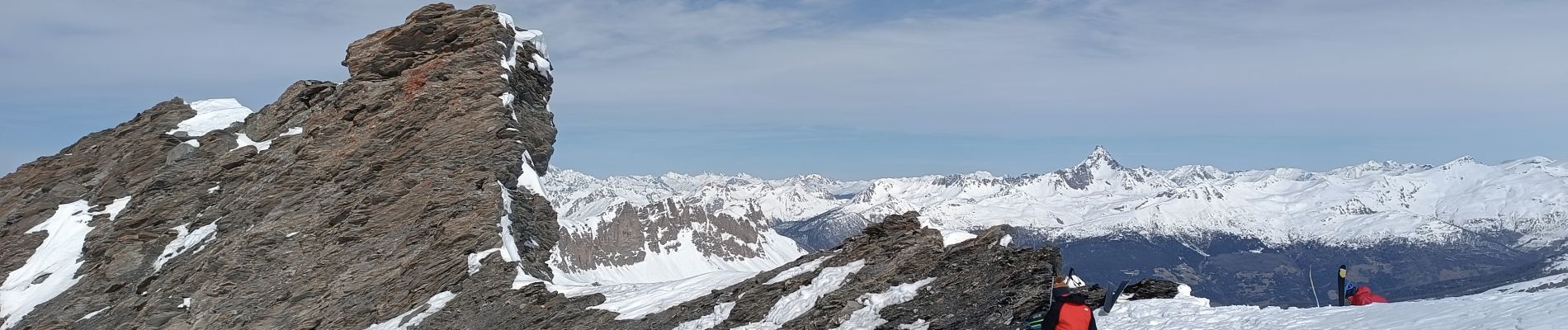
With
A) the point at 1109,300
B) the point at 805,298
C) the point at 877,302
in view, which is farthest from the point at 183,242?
the point at 1109,300

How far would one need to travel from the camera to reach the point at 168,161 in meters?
56.2

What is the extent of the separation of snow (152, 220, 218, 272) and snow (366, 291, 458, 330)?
14.0 meters

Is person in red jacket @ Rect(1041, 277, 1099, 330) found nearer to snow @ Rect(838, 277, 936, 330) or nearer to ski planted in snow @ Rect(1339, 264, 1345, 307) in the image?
snow @ Rect(838, 277, 936, 330)

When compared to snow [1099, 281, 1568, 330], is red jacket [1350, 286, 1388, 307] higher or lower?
lower

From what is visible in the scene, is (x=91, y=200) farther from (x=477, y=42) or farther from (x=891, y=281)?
(x=891, y=281)

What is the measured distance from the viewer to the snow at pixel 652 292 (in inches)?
1516

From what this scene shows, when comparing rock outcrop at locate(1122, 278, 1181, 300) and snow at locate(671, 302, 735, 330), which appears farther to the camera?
snow at locate(671, 302, 735, 330)

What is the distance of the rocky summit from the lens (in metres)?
35.8

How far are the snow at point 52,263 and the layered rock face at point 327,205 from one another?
0.40ft

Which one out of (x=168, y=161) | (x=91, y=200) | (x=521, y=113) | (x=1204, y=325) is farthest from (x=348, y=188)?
(x=1204, y=325)

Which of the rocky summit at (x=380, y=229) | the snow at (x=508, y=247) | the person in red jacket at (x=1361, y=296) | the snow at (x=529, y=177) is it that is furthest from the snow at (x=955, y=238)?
the snow at (x=529, y=177)

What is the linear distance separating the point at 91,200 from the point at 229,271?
59.1 ft

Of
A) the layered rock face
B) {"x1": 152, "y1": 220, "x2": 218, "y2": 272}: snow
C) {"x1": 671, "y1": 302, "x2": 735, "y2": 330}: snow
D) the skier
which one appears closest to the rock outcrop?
{"x1": 671, "y1": 302, "x2": 735, "y2": 330}: snow

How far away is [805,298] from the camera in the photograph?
33656 mm
